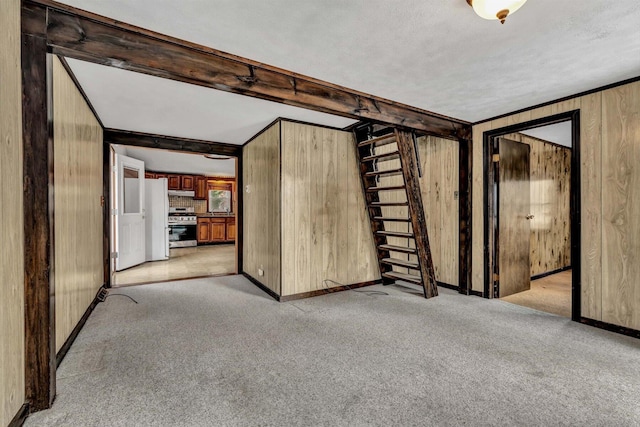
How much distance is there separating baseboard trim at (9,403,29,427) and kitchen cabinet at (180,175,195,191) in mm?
8133

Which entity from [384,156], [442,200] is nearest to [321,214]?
[384,156]

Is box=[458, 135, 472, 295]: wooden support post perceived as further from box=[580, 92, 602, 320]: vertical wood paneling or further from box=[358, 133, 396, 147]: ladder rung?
box=[580, 92, 602, 320]: vertical wood paneling

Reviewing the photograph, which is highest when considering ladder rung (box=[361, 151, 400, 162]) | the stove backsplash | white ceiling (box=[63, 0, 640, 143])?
white ceiling (box=[63, 0, 640, 143])

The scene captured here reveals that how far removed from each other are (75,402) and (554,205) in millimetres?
6684

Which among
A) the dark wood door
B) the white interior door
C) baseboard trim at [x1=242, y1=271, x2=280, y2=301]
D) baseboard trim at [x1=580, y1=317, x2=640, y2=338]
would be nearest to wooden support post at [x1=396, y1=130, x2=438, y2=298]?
the dark wood door

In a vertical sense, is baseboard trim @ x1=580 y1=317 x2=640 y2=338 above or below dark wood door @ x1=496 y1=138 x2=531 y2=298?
below

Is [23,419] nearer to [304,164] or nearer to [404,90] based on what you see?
[304,164]

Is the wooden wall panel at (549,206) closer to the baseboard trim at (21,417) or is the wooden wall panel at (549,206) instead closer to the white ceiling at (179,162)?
the baseboard trim at (21,417)

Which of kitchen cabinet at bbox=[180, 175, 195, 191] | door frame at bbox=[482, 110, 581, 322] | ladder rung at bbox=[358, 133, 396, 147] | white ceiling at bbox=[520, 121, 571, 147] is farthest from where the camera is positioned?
kitchen cabinet at bbox=[180, 175, 195, 191]

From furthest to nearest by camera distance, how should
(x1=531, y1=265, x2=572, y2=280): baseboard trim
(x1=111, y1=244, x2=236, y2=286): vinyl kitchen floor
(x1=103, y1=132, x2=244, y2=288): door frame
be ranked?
(x1=531, y1=265, x2=572, y2=280): baseboard trim → (x1=111, y1=244, x2=236, y2=286): vinyl kitchen floor → (x1=103, y1=132, x2=244, y2=288): door frame

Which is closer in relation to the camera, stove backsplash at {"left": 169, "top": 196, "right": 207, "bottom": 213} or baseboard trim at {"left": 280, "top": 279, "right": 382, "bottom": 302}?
baseboard trim at {"left": 280, "top": 279, "right": 382, "bottom": 302}

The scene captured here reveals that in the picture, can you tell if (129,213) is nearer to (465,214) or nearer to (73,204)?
(73,204)

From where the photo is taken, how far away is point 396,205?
3779 millimetres

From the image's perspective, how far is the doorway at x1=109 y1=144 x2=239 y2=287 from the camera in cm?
486
